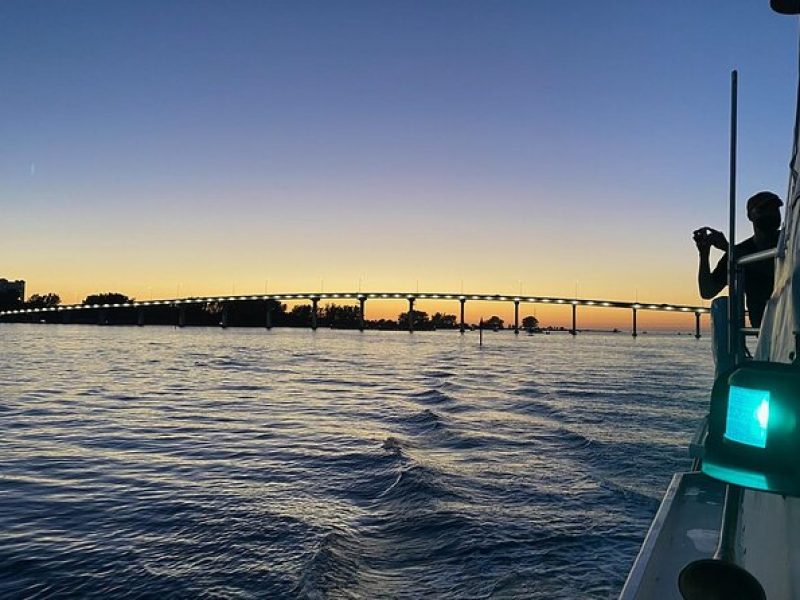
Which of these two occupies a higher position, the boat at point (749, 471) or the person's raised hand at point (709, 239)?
the person's raised hand at point (709, 239)

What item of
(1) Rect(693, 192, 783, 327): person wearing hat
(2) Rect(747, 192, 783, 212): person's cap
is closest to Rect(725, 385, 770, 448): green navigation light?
(1) Rect(693, 192, 783, 327): person wearing hat

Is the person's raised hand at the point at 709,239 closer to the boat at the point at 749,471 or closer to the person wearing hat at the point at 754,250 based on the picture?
the person wearing hat at the point at 754,250

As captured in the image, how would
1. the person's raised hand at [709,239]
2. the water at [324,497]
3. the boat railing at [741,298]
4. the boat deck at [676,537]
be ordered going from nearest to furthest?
the boat deck at [676,537], the boat railing at [741,298], the person's raised hand at [709,239], the water at [324,497]

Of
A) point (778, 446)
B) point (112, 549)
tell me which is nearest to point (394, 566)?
point (112, 549)

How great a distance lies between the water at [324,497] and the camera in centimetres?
646

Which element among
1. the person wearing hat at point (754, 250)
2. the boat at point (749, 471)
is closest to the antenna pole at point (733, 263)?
the boat at point (749, 471)

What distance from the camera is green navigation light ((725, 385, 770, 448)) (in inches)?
57.1

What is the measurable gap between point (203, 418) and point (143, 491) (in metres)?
8.35

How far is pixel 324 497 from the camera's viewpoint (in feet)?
31.3

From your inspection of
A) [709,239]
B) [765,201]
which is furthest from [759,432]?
[709,239]

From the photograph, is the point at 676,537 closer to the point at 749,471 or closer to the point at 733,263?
the point at 733,263

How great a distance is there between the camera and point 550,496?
991cm

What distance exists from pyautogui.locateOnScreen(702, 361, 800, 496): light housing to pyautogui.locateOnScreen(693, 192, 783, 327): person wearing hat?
3162 millimetres

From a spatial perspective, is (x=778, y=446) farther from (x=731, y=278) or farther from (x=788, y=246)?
(x=731, y=278)
